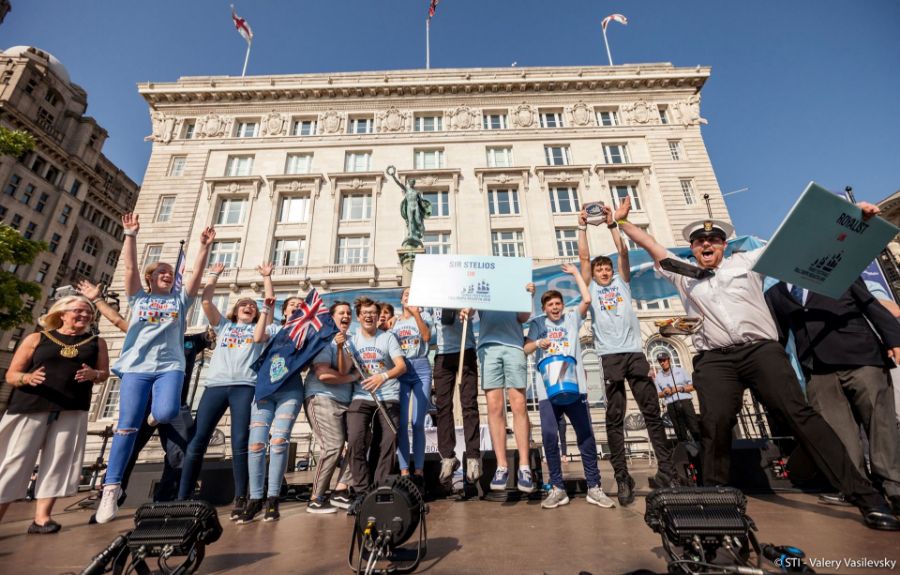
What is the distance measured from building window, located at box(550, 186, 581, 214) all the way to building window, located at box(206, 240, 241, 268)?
1834cm

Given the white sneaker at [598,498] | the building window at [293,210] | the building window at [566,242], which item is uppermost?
the building window at [293,210]

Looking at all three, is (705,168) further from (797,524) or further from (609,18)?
(797,524)

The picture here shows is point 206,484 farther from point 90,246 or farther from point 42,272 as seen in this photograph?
point 90,246

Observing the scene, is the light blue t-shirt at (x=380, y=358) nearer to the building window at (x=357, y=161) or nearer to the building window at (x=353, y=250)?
the building window at (x=353, y=250)

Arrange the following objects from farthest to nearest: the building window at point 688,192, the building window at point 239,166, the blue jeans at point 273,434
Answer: the building window at point 239,166
the building window at point 688,192
the blue jeans at point 273,434

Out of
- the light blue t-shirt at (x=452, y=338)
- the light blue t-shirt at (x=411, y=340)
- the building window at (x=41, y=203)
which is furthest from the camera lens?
the building window at (x=41, y=203)

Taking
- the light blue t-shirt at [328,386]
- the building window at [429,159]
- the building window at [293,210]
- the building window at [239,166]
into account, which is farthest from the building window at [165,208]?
the light blue t-shirt at [328,386]

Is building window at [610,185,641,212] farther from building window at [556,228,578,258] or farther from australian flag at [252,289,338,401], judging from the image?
australian flag at [252,289,338,401]

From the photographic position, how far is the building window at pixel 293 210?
2220 centimetres

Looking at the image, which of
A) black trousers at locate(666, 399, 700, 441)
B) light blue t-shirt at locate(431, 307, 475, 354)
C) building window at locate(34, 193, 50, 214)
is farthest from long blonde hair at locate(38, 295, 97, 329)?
building window at locate(34, 193, 50, 214)

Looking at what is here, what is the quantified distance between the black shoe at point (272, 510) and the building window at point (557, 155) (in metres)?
23.6

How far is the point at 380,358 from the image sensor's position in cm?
426

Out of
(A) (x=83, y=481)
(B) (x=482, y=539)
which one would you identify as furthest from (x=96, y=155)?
(B) (x=482, y=539)

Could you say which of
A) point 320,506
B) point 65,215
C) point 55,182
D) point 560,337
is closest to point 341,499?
point 320,506
